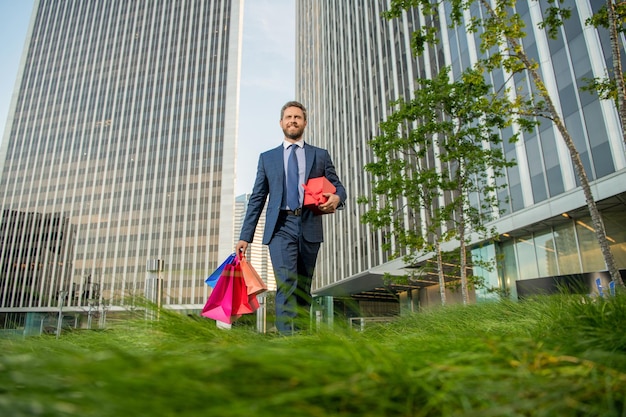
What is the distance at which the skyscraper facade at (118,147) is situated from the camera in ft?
293

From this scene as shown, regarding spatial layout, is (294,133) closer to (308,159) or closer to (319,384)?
(308,159)

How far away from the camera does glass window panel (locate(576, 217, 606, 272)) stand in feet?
55.1

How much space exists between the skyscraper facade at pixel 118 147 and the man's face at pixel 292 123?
8023 cm

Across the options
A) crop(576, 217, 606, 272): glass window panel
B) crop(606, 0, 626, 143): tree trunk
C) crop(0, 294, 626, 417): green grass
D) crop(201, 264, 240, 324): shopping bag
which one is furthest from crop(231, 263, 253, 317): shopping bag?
crop(576, 217, 606, 272): glass window panel

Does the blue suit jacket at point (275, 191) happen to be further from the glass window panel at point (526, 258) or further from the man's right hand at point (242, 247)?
the glass window panel at point (526, 258)

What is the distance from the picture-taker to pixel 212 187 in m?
89.9

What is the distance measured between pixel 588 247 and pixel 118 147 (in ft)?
331

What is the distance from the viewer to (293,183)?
4.29m

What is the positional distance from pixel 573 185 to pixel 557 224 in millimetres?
2419

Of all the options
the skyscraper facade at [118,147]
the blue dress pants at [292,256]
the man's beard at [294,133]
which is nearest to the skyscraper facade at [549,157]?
the blue dress pants at [292,256]

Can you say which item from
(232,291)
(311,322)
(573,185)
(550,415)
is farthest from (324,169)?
(573,185)

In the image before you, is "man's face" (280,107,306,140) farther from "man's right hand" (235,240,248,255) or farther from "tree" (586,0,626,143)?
"tree" (586,0,626,143)

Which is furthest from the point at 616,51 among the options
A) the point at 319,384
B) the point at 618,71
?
the point at 319,384

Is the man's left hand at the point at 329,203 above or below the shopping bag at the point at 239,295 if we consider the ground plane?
above
